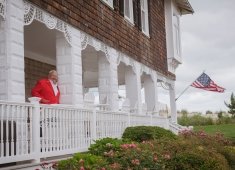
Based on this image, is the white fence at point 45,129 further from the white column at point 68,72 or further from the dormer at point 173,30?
the dormer at point 173,30

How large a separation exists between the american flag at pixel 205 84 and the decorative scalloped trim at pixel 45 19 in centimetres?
1431

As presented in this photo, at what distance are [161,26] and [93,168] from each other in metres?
15.3

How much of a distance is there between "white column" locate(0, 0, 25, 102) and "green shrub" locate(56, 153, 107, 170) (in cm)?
246

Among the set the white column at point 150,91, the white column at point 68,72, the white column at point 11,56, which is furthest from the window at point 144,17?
the white column at point 11,56

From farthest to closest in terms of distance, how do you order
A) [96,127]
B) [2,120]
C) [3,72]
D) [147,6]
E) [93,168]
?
[147,6] → [96,127] → [3,72] → [2,120] → [93,168]

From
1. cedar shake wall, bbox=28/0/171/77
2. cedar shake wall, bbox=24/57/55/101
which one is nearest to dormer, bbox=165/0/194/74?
cedar shake wall, bbox=28/0/171/77

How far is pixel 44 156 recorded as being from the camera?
7137 millimetres

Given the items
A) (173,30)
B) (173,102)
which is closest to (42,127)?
(173,30)

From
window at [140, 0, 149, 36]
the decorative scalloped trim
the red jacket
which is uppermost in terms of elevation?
window at [140, 0, 149, 36]

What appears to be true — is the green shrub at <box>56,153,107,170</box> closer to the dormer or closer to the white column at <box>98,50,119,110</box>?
the white column at <box>98,50,119,110</box>

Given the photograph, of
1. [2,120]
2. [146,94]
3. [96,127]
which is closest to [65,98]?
[96,127]

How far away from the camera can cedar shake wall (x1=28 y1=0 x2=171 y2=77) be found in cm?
1063

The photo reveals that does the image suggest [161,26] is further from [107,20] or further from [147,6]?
[107,20]

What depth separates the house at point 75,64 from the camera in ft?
23.0
